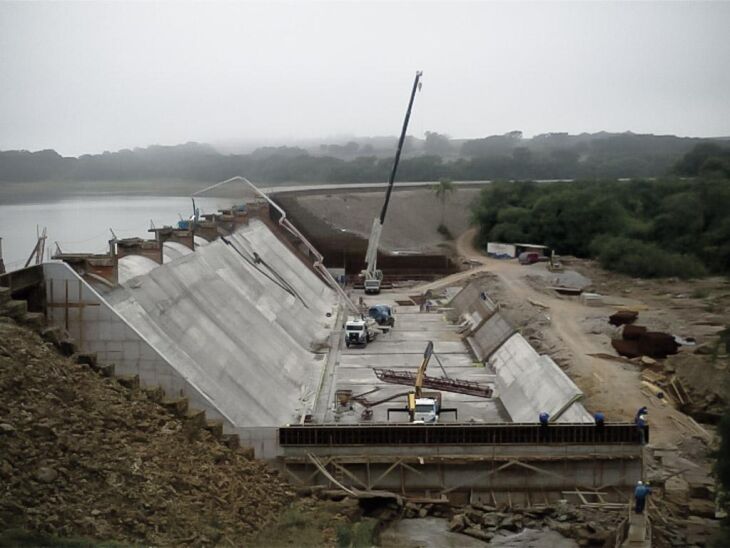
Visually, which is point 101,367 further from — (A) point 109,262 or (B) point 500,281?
(B) point 500,281

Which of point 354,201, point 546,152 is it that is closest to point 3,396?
point 354,201

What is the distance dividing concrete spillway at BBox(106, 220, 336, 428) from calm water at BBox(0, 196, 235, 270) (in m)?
1.85

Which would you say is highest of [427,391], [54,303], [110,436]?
[54,303]

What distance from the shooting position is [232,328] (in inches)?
877

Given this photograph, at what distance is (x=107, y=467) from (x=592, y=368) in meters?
15.8

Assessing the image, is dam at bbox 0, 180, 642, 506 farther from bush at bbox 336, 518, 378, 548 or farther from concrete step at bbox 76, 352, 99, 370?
bush at bbox 336, 518, 378, 548

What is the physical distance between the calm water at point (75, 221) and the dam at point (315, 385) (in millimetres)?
1010

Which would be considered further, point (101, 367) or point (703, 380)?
point (703, 380)

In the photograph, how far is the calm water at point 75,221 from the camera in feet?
55.7

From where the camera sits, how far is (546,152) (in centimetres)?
12250

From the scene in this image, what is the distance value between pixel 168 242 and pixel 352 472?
1211cm

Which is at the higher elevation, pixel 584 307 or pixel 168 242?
pixel 168 242

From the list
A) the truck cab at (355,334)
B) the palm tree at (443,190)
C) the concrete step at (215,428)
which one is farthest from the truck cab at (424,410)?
the palm tree at (443,190)

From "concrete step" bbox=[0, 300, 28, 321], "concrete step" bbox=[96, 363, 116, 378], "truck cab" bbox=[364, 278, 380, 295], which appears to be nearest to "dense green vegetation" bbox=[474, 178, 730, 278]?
"truck cab" bbox=[364, 278, 380, 295]
